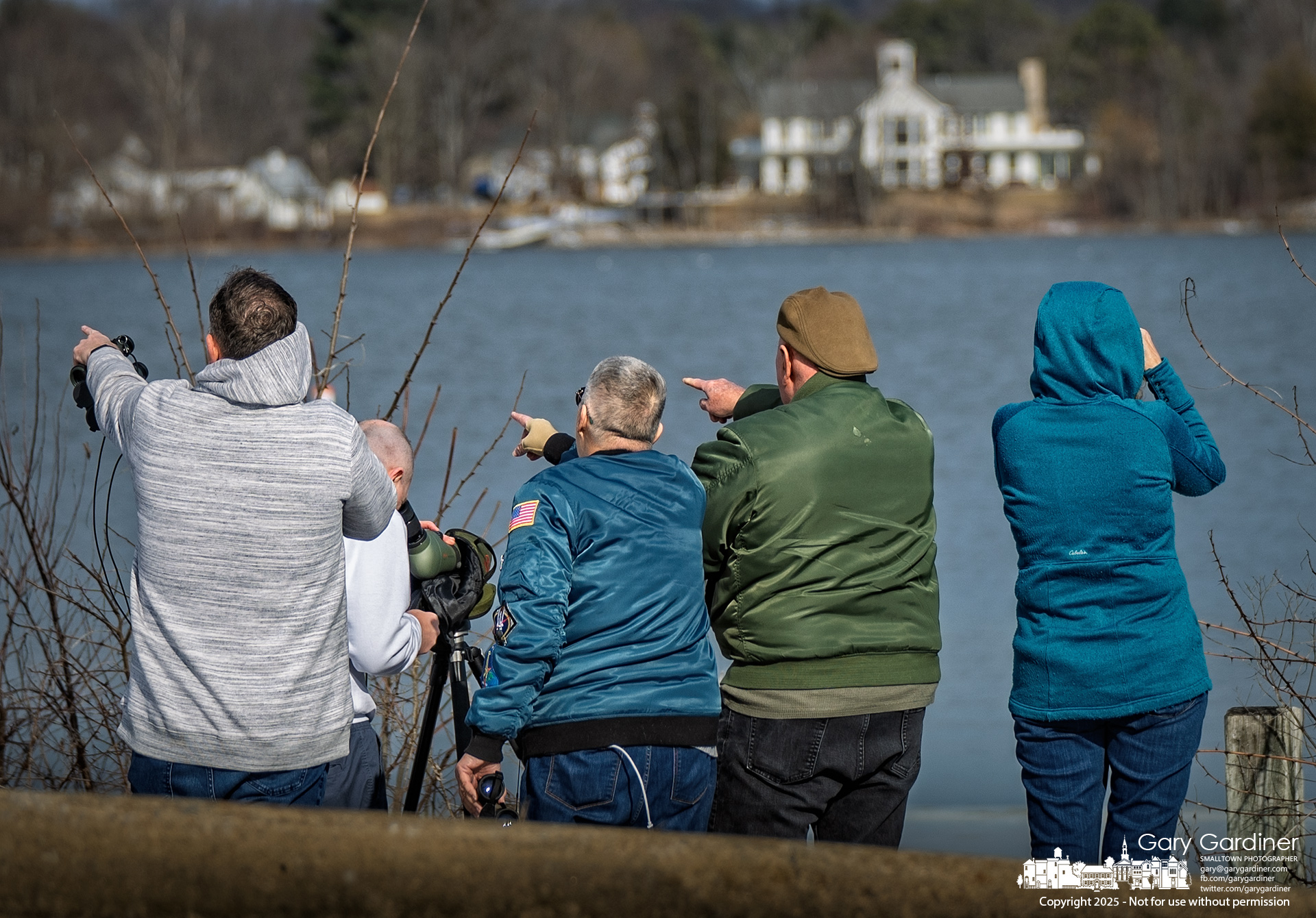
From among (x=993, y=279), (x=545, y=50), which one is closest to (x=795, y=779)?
(x=993, y=279)

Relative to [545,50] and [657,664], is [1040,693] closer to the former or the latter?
[657,664]

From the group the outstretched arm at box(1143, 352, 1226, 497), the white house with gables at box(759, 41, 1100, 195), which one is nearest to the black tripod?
the outstretched arm at box(1143, 352, 1226, 497)

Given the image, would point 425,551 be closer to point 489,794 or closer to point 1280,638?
point 489,794

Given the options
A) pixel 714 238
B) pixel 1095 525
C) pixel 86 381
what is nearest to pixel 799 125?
pixel 714 238

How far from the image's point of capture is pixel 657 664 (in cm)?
334

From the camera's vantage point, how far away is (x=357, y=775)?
3393mm

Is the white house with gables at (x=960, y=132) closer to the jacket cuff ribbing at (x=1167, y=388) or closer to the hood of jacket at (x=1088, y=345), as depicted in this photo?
the jacket cuff ribbing at (x=1167, y=388)

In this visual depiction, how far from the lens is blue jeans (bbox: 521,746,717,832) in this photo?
3301 mm

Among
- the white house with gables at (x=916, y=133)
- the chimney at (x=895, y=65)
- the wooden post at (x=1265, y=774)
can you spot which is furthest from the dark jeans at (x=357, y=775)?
the chimney at (x=895, y=65)

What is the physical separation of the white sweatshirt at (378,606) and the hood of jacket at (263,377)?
0.40 m

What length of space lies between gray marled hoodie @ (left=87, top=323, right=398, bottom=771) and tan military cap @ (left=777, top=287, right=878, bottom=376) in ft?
3.93

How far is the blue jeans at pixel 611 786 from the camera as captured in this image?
330cm

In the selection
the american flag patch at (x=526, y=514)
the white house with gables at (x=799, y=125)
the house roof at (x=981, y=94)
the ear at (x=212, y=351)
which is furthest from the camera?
the house roof at (x=981, y=94)

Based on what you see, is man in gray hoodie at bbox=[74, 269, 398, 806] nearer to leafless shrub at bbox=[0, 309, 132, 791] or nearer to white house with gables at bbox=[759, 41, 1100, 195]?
leafless shrub at bbox=[0, 309, 132, 791]
